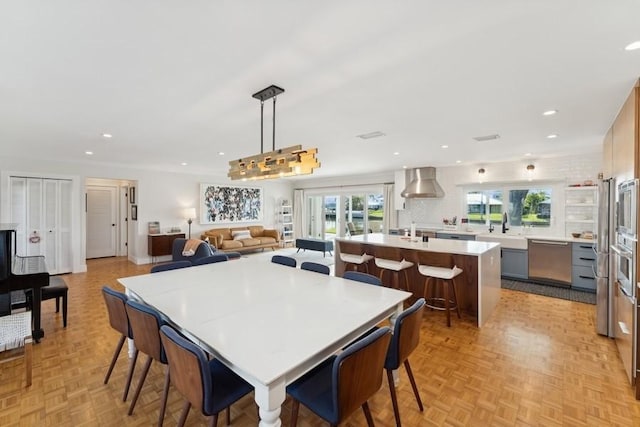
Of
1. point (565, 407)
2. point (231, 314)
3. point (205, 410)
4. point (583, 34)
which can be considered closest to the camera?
point (205, 410)

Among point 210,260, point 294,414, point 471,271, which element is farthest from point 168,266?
point 471,271

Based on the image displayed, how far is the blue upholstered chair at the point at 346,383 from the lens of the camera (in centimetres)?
133

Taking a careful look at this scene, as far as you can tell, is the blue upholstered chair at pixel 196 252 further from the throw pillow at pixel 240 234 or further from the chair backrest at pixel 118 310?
the chair backrest at pixel 118 310

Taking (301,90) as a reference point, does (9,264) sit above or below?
below

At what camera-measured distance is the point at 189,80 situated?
7.67ft

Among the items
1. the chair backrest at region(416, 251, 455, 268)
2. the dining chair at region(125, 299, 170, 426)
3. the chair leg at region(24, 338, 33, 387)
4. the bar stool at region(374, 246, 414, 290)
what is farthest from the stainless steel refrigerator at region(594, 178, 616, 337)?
the chair leg at region(24, 338, 33, 387)

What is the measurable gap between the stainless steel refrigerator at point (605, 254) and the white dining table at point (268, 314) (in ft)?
8.20

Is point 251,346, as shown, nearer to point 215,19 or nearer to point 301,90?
point 215,19

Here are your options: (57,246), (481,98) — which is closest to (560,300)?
(481,98)

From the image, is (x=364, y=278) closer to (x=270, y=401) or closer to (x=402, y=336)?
(x=402, y=336)

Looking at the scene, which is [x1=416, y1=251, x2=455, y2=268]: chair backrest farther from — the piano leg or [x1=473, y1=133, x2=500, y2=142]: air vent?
the piano leg

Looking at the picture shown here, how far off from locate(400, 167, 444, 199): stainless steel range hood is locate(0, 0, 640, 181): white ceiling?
9.34 ft

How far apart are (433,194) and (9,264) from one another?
693 cm

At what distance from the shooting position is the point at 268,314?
1.85m
